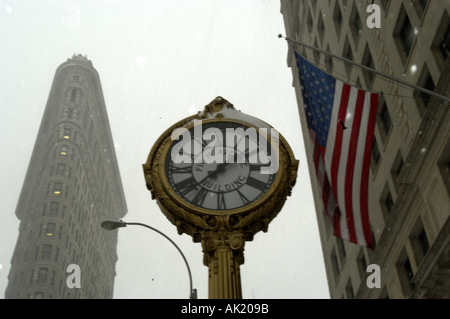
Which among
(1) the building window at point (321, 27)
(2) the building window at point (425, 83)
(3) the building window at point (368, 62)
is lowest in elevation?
(2) the building window at point (425, 83)

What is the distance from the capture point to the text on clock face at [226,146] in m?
4.77

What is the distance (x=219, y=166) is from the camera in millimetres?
4691

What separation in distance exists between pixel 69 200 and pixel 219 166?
84.6 m

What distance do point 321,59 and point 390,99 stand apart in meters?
8.82

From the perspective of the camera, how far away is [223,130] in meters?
5.07

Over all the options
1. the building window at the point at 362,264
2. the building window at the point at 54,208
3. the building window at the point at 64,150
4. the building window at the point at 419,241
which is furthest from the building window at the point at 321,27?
the building window at the point at 64,150

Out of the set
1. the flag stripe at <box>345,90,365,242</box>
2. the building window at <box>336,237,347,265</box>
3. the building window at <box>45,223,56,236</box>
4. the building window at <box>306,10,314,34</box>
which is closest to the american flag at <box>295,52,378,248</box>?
the flag stripe at <box>345,90,365,242</box>

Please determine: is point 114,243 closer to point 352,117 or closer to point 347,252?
point 347,252

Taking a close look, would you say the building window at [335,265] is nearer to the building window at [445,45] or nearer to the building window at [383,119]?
the building window at [383,119]

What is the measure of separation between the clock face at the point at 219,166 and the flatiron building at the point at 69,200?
219 feet

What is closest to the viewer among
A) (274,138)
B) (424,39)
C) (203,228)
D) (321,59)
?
(203,228)

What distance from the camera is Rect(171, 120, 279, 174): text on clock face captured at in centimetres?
477
